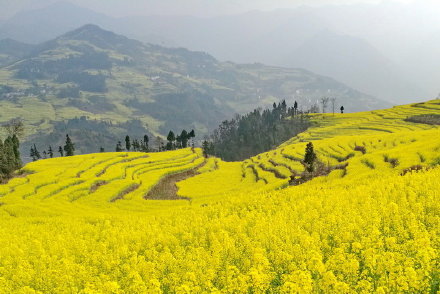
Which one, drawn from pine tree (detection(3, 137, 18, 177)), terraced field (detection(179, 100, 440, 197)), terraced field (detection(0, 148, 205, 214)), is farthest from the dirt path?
pine tree (detection(3, 137, 18, 177))

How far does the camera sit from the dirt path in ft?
187

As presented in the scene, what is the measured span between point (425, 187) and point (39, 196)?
47.6m

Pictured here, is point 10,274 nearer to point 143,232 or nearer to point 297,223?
point 143,232

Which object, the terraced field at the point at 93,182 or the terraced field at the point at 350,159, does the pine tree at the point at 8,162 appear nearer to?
the terraced field at the point at 93,182

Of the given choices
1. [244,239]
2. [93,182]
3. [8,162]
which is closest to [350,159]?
[244,239]

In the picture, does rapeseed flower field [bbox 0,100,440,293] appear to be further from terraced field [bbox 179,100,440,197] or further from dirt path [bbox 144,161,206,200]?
dirt path [bbox 144,161,206,200]

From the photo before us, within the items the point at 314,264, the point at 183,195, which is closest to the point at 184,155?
the point at 183,195

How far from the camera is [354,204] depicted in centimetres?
2023

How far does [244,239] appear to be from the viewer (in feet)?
53.4

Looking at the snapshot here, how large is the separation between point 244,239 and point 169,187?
49720 millimetres

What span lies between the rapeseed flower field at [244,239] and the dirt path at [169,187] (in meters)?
3.99

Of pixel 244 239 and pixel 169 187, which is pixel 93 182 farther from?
pixel 244 239

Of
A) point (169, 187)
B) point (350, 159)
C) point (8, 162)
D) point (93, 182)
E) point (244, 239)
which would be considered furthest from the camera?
point (8, 162)

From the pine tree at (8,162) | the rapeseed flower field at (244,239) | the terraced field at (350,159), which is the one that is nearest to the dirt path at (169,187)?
the terraced field at (350,159)
